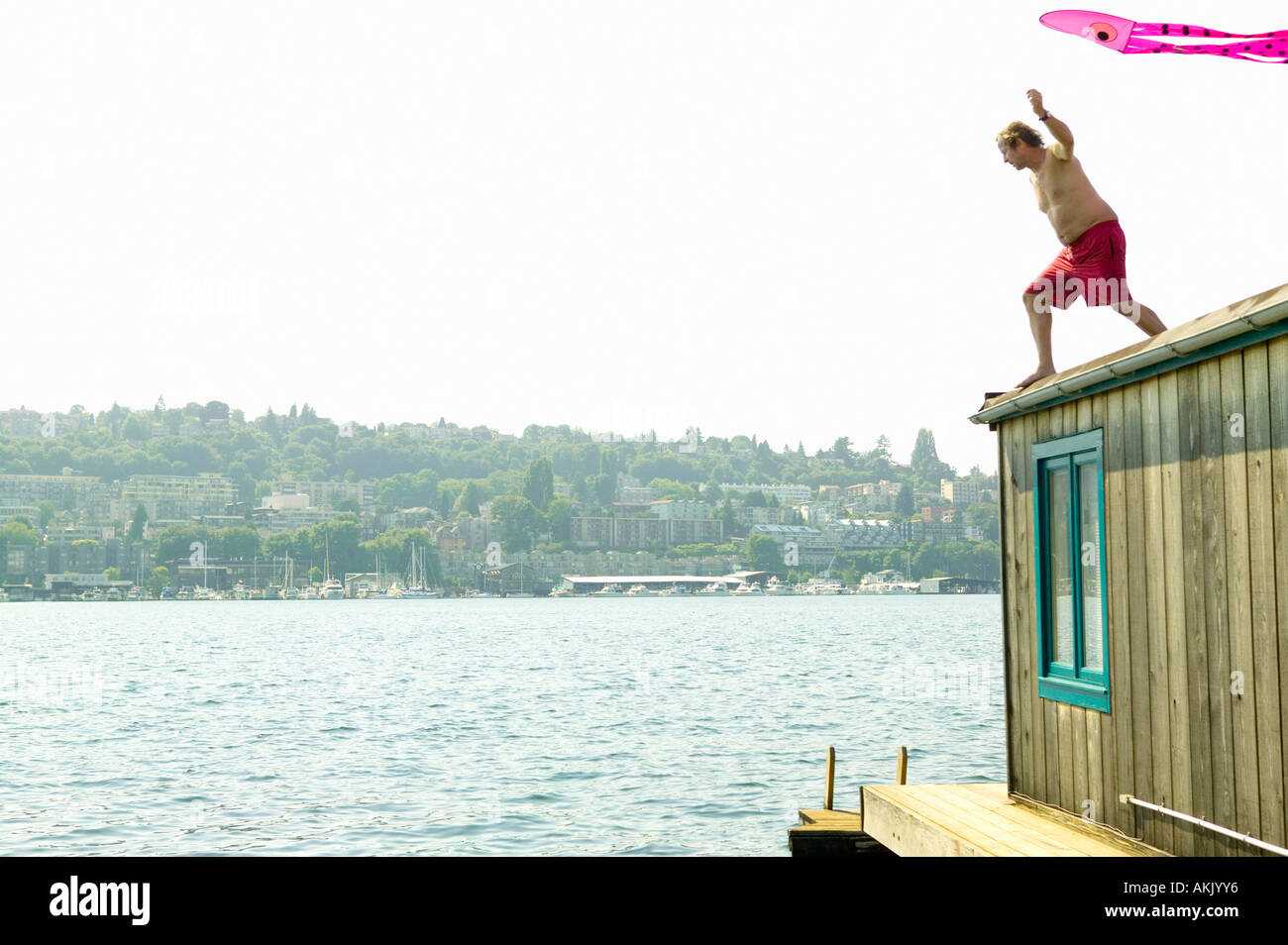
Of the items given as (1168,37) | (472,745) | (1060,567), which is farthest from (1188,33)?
(472,745)

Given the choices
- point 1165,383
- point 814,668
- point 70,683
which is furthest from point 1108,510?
point 70,683

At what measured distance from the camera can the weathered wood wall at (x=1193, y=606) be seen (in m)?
5.41

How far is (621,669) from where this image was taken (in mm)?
66250

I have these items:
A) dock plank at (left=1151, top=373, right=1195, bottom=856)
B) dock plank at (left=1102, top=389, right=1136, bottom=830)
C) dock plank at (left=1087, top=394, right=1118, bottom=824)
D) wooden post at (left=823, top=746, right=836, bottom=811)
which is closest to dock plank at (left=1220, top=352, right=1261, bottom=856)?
dock plank at (left=1151, top=373, right=1195, bottom=856)

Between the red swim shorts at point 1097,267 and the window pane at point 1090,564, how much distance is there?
3.95 feet

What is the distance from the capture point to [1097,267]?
7930 millimetres

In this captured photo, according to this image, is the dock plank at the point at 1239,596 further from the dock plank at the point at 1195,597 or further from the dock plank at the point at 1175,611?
the dock plank at the point at 1175,611

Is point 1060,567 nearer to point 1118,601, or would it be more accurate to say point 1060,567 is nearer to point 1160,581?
point 1118,601

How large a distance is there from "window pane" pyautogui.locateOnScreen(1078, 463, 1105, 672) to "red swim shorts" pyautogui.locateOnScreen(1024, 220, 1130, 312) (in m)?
1.21

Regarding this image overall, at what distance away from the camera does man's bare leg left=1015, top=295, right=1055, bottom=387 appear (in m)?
8.16

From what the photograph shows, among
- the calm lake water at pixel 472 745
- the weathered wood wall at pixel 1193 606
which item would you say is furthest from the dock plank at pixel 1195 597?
the calm lake water at pixel 472 745

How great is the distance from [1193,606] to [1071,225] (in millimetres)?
2924
